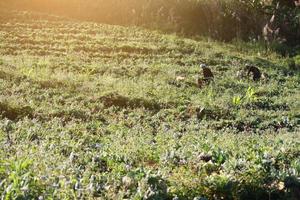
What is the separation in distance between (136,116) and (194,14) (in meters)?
8.57

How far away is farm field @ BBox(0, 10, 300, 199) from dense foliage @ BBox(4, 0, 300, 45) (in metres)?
1.03

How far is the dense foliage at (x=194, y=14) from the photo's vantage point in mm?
16906

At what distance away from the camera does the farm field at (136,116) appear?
521cm

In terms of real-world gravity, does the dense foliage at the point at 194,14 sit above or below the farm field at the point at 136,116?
above

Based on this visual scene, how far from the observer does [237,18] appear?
1700cm

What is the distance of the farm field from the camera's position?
205 inches

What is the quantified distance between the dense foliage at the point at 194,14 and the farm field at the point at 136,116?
1029 mm

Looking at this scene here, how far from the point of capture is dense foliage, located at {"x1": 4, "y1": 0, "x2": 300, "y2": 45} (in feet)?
55.5

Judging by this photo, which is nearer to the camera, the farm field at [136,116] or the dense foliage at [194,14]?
the farm field at [136,116]

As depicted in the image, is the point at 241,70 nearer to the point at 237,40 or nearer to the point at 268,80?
the point at 268,80

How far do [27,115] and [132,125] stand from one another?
159cm

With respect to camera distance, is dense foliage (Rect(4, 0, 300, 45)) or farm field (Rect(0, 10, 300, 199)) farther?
dense foliage (Rect(4, 0, 300, 45))

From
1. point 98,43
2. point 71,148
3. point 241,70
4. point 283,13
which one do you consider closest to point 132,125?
point 71,148

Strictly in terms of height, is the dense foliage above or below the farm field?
above
